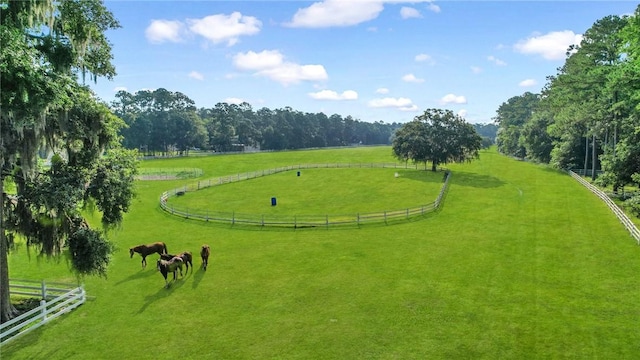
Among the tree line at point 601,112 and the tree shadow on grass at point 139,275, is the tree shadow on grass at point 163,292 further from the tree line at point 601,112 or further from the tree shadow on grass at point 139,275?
the tree line at point 601,112

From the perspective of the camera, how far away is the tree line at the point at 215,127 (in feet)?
370

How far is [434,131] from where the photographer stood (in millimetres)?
68312

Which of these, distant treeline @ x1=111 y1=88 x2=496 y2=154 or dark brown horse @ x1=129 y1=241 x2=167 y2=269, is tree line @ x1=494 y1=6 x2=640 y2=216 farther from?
distant treeline @ x1=111 y1=88 x2=496 y2=154

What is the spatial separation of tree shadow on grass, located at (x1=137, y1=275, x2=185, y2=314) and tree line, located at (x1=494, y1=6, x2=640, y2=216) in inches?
1064

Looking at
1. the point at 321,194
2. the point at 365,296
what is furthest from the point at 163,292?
the point at 321,194

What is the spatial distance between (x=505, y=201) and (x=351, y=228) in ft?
67.3

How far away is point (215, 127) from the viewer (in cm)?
12794

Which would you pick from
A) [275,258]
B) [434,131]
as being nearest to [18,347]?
[275,258]

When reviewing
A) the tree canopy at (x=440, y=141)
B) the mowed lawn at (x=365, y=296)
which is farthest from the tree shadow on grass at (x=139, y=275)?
the tree canopy at (x=440, y=141)

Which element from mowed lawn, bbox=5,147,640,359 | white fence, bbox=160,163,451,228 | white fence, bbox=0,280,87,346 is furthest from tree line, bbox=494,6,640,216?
white fence, bbox=0,280,87,346

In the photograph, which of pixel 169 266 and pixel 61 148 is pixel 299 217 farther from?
pixel 61 148

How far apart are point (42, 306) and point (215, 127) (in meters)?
116

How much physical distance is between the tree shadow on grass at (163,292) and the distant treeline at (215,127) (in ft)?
312

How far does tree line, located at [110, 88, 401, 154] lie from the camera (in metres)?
113
